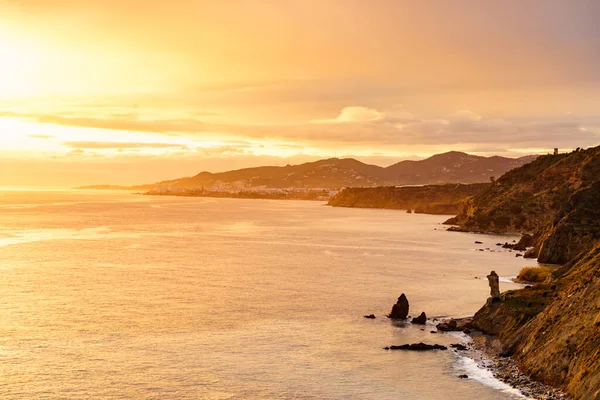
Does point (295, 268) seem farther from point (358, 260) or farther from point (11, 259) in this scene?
point (11, 259)

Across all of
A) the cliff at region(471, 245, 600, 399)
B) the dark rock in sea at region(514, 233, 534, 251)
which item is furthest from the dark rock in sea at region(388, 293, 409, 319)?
the dark rock in sea at region(514, 233, 534, 251)

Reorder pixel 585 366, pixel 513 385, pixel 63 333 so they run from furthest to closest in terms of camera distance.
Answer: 1. pixel 63 333
2. pixel 513 385
3. pixel 585 366

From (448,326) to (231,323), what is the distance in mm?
22088

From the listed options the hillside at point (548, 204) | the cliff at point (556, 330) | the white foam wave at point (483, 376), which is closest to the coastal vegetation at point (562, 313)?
the cliff at point (556, 330)

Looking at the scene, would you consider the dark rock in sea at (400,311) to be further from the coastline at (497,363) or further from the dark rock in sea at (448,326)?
the dark rock in sea at (448,326)

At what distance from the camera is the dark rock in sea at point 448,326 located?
2175 inches

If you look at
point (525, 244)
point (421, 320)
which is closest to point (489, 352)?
point (421, 320)

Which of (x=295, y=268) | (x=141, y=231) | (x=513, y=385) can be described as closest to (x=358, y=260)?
(x=295, y=268)

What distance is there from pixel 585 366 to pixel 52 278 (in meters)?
76.0

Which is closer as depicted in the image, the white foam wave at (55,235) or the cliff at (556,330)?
the cliff at (556,330)

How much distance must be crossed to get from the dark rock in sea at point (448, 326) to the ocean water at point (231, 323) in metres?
2.09

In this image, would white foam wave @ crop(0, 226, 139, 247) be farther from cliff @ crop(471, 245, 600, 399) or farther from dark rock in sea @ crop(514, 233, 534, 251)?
cliff @ crop(471, 245, 600, 399)

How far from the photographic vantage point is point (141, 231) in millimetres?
180500

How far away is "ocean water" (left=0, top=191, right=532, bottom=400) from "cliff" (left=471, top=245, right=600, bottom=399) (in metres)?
3.67
